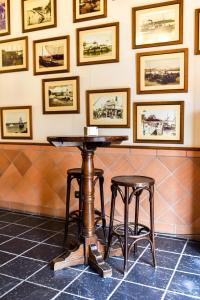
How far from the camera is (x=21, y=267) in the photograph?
2.37m

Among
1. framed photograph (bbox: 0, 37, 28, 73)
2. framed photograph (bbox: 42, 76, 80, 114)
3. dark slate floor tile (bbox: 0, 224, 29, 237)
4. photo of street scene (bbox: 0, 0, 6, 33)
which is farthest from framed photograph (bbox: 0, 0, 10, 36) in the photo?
dark slate floor tile (bbox: 0, 224, 29, 237)

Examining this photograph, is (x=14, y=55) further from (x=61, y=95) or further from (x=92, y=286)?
(x=92, y=286)

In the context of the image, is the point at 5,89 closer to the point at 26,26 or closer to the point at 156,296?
the point at 26,26

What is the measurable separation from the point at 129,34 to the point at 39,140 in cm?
161

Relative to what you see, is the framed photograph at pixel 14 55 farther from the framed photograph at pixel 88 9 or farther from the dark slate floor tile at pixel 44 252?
the dark slate floor tile at pixel 44 252

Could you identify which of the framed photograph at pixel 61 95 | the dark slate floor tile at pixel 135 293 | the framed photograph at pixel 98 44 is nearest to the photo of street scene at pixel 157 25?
the framed photograph at pixel 98 44

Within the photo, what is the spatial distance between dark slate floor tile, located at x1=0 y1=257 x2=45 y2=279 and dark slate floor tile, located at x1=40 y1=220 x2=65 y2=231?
2.45 ft

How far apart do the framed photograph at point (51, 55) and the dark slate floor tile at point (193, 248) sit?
2.26m

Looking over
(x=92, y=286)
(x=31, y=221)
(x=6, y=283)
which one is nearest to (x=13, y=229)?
(x=31, y=221)

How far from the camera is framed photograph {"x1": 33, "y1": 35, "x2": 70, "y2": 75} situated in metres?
3.46

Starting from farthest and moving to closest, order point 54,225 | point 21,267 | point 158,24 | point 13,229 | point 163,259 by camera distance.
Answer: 1. point 54,225
2. point 13,229
3. point 158,24
4. point 163,259
5. point 21,267

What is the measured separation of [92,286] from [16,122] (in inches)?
94.5

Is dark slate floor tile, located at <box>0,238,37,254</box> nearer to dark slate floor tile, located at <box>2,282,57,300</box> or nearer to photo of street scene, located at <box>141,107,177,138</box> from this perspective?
dark slate floor tile, located at <box>2,282,57,300</box>

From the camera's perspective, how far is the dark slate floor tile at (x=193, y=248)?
264cm
